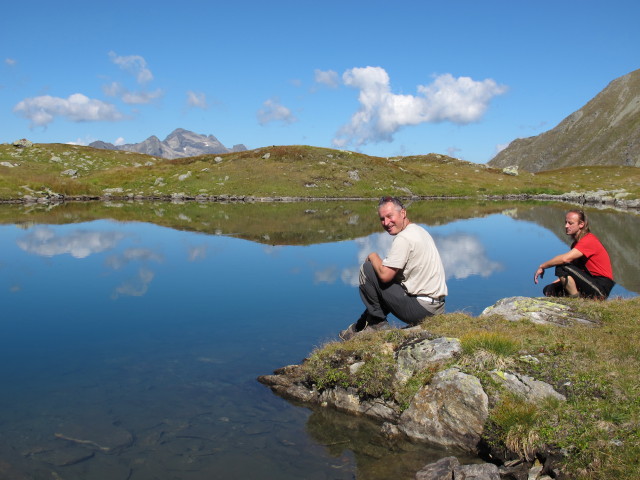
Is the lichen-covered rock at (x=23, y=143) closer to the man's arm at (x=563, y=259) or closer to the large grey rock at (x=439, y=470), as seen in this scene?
the man's arm at (x=563, y=259)

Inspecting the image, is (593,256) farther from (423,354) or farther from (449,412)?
(449,412)

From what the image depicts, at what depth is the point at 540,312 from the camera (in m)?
13.3

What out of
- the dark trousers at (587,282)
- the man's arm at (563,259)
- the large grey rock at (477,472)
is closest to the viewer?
the large grey rock at (477,472)

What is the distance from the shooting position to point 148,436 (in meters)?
9.39

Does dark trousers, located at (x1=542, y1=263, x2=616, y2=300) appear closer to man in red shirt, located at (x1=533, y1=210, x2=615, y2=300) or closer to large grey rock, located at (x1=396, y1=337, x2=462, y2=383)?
man in red shirt, located at (x1=533, y1=210, x2=615, y2=300)

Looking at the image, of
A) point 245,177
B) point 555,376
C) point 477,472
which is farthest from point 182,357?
point 245,177

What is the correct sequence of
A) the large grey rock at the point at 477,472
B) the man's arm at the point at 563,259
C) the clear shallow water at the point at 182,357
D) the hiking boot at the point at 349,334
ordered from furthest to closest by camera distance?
the man's arm at the point at 563,259
the hiking boot at the point at 349,334
the clear shallow water at the point at 182,357
the large grey rock at the point at 477,472

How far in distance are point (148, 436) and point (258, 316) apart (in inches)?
303

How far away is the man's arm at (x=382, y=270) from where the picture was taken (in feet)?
39.5

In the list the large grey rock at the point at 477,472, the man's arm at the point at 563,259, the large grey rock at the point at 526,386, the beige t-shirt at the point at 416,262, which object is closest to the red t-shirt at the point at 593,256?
the man's arm at the point at 563,259

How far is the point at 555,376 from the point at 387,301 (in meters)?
4.34

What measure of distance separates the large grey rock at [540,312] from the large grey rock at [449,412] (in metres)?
3.99

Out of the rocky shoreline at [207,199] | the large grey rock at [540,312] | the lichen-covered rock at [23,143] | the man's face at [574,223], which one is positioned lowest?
the large grey rock at [540,312]

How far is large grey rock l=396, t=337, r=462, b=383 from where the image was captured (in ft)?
35.2
